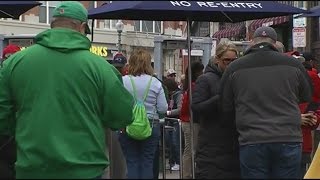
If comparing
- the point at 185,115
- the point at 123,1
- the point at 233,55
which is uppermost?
the point at 123,1

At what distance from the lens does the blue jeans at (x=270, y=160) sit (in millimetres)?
4676

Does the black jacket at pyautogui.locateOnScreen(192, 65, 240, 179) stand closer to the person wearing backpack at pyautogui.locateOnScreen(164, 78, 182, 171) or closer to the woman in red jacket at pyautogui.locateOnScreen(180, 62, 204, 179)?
the woman in red jacket at pyautogui.locateOnScreen(180, 62, 204, 179)

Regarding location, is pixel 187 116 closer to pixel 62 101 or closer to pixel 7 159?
pixel 7 159

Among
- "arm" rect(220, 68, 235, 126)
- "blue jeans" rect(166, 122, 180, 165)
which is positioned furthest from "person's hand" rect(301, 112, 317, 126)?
"blue jeans" rect(166, 122, 180, 165)

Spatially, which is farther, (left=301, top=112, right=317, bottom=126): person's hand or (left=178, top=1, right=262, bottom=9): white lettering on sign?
(left=178, top=1, right=262, bottom=9): white lettering on sign

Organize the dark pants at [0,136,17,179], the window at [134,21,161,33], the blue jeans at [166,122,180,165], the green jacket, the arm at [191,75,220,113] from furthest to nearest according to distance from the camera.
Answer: the window at [134,21,161,33], the blue jeans at [166,122,180,165], the arm at [191,75,220,113], the dark pants at [0,136,17,179], the green jacket

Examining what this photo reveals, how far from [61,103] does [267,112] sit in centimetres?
178

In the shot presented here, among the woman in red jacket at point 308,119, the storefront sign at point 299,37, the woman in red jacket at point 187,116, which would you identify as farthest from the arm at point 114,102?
the storefront sign at point 299,37

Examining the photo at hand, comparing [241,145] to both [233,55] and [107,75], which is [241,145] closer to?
[233,55]

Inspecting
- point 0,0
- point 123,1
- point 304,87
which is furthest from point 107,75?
point 0,0

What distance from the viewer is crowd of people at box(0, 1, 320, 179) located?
3533mm

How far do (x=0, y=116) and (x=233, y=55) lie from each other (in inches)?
97.8

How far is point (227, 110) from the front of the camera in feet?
16.3

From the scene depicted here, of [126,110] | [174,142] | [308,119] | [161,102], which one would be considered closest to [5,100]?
[126,110]
